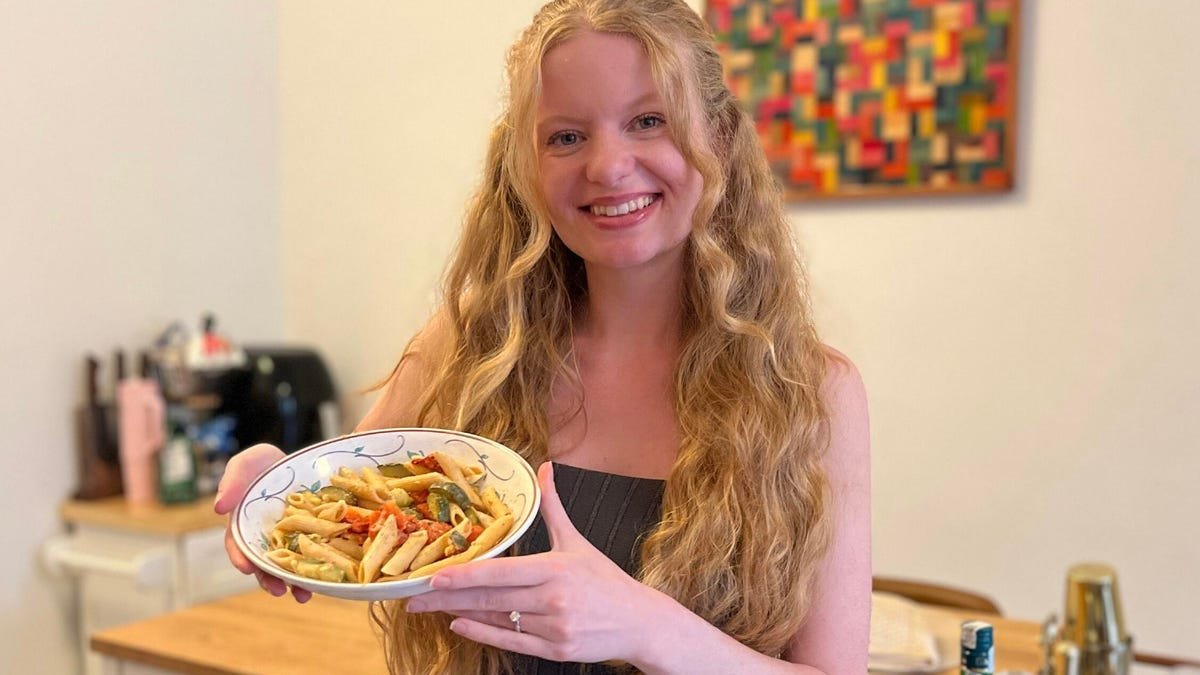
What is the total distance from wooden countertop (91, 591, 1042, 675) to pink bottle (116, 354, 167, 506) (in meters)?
0.87

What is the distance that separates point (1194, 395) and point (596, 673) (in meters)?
1.51

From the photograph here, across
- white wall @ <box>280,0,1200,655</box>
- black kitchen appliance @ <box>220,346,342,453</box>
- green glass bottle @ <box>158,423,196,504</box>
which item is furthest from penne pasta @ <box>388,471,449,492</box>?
black kitchen appliance @ <box>220,346,342,453</box>

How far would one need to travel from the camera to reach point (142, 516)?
2.40 metres

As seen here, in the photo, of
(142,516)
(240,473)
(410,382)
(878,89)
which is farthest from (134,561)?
(878,89)

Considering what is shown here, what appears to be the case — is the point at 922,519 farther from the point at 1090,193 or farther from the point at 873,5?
the point at 873,5

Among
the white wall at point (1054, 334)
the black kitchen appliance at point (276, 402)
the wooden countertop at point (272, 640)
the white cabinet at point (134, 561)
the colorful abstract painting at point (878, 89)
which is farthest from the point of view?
the black kitchen appliance at point (276, 402)

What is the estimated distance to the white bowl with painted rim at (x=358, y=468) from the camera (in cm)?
84

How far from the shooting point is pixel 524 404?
1.20 meters

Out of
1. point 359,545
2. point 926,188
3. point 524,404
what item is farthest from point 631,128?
point 926,188

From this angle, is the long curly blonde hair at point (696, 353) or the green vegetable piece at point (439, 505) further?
the long curly blonde hair at point (696, 353)

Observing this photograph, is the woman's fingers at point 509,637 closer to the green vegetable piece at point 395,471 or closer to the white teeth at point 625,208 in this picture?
the green vegetable piece at point 395,471

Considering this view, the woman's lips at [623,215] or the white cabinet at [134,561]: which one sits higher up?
the woman's lips at [623,215]

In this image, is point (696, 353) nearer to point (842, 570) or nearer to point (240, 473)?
point (842, 570)

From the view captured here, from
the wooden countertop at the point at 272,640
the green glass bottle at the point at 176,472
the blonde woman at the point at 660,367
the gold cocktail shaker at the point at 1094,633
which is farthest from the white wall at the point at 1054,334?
the green glass bottle at the point at 176,472
